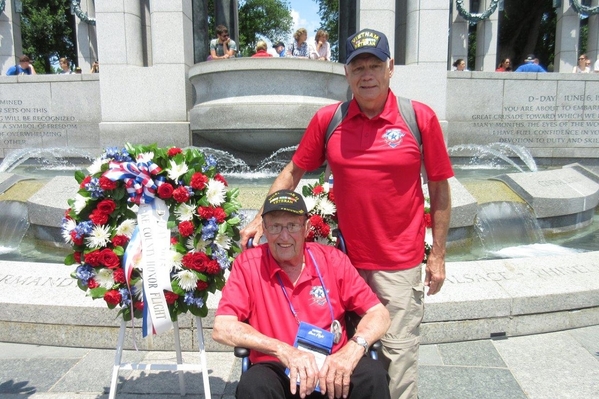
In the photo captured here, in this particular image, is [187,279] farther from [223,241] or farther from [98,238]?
[98,238]

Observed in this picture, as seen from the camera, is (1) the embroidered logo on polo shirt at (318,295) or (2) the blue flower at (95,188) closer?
(1) the embroidered logo on polo shirt at (318,295)

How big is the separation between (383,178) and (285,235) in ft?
1.95

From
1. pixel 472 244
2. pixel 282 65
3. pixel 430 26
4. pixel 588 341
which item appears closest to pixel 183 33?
pixel 282 65

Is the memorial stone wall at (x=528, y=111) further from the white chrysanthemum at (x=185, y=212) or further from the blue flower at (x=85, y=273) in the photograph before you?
the blue flower at (x=85, y=273)

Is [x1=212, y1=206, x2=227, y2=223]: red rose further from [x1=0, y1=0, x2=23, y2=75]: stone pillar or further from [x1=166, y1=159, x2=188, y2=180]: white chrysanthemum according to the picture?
[x1=0, y1=0, x2=23, y2=75]: stone pillar

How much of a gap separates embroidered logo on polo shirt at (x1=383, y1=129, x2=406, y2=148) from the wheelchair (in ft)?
2.01

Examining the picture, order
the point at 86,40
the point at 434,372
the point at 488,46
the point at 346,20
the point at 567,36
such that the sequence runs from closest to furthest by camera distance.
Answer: the point at 434,372 → the point at 346,20 → the point at 567,36 → the point at 86,40 → the point at 488,46

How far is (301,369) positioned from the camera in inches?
86.4

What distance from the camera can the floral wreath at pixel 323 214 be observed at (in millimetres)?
3113

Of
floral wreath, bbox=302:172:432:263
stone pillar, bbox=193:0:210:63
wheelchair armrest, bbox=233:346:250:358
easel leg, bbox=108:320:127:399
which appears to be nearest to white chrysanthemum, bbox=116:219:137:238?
easel leg, bbox=108:320:127:399

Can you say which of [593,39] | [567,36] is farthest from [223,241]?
[567,36]

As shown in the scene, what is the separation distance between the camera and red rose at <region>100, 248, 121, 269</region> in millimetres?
2688

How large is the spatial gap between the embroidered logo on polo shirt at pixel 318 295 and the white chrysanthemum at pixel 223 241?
0.61 m

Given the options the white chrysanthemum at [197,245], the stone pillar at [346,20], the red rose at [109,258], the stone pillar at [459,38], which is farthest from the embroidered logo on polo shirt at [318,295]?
the stone pillar at [459,38]
